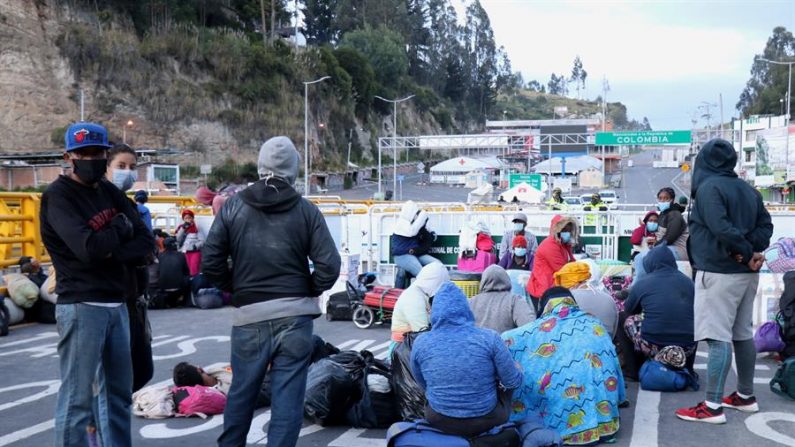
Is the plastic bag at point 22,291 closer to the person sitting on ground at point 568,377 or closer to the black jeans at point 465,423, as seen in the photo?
the person sitting on ground at point 568,377

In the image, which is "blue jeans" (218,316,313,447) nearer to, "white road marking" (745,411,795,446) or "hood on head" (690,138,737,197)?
"hood on head" (690,138,737,197)

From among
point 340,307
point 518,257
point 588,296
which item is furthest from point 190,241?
point 588,296

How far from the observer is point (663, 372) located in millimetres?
7023

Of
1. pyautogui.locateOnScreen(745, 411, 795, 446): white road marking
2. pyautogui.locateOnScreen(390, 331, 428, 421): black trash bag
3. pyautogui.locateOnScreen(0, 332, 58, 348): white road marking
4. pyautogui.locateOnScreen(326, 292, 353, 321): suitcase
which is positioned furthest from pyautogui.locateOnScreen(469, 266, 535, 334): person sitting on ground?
Answer: pyautogui.locateOnScreen(0, 332, 58, 348): white road marking

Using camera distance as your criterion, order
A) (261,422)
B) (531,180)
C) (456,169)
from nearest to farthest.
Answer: (261,422), (531,180), (456,169)

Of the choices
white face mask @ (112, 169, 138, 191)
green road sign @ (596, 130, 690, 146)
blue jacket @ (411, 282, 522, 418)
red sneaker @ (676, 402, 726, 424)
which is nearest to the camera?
blue jacket @ (411, 282, 522, 418)

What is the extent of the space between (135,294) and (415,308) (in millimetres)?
2755

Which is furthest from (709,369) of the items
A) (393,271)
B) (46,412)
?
(393,271)

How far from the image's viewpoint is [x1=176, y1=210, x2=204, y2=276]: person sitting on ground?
14109mm

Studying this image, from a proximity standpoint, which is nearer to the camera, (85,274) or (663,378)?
(85,274)

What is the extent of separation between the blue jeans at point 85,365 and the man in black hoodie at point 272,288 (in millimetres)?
622

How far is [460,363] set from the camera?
15.3ft

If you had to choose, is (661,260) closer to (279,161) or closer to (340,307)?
(279,161)

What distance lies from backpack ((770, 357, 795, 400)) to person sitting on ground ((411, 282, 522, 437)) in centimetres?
320
